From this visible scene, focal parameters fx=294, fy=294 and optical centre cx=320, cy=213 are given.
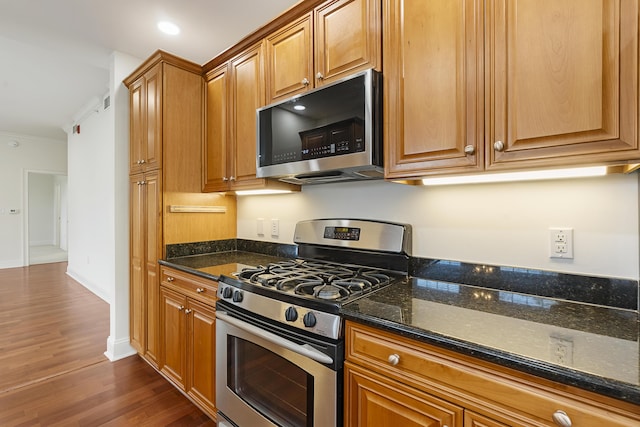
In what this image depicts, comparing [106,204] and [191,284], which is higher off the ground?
[106,204]

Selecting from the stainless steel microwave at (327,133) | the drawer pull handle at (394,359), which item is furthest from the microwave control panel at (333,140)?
the drawer pull handle at (394,359)

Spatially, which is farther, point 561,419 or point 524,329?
point 524,329

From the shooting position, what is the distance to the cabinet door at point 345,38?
137 cm

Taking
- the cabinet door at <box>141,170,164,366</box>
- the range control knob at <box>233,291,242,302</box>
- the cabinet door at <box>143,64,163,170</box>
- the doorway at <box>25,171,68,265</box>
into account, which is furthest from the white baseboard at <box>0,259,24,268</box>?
the range control knob at <box>233,291,242,302</box>

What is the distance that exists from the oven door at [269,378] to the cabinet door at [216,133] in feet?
3.37

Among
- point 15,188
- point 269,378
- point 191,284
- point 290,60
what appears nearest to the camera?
point 269,378

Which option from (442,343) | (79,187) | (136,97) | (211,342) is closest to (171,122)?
(136,97)

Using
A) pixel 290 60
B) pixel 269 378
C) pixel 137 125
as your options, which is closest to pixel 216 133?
pixel 137 125

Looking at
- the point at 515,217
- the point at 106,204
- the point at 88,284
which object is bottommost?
the point at 88,284

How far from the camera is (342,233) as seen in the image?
178cm

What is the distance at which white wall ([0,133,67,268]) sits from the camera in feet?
19.0

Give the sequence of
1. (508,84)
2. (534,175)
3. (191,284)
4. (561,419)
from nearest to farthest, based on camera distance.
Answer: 1. (561,419)
2. (508,84)
3. (534,175)
4. (191,284)

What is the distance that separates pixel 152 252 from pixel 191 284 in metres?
0.62

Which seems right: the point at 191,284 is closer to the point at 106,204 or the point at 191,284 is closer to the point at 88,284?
the point at 106,204
